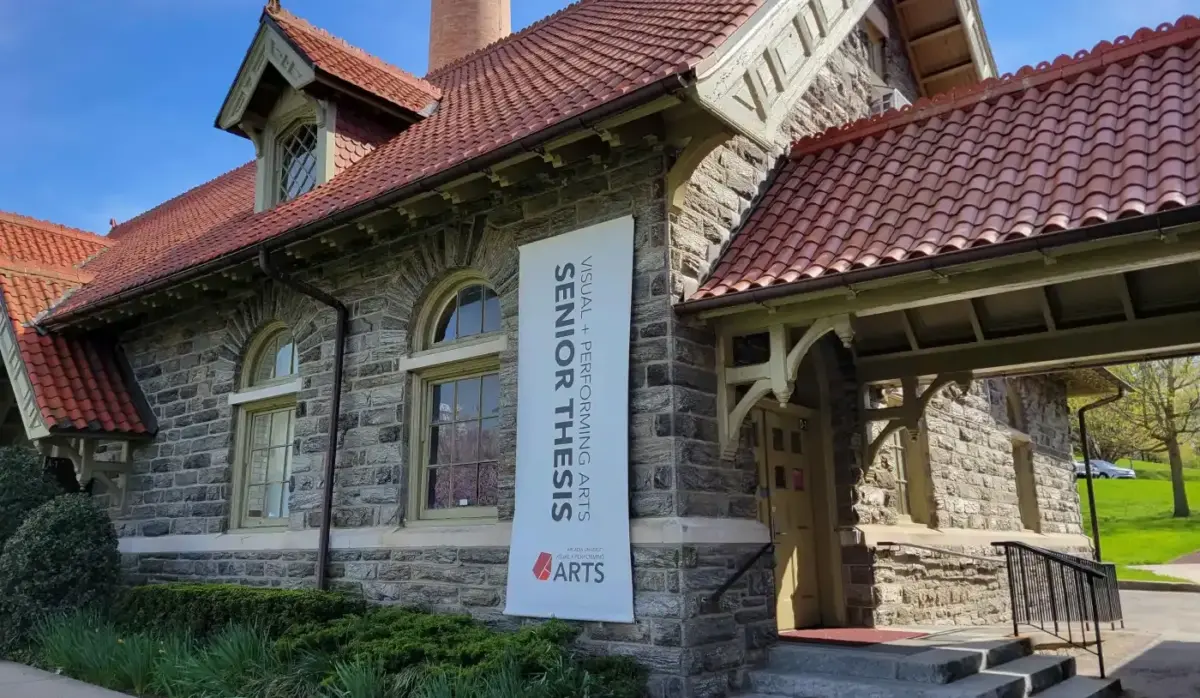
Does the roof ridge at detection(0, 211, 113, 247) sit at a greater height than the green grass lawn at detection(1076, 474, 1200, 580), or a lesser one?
greater

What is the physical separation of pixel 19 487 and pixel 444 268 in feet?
21.3

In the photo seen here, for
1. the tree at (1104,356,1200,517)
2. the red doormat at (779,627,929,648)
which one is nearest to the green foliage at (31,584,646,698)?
the red doormat at (779,627,929,648)

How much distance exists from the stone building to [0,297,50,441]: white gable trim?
7cm

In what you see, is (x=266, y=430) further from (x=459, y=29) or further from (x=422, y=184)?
(x=459, y=29)

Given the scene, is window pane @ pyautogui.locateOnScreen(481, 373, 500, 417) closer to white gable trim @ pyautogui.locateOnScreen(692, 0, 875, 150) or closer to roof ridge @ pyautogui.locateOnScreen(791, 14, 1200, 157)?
white gable trim @ pyautogui.locateOnScreen(692, 0, 875, 150)

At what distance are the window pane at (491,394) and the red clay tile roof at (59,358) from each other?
18.1 feet

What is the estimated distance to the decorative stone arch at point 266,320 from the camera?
9305 millimetres

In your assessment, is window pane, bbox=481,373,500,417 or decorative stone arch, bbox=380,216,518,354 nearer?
decorative stone arch, bbox=380,216,518,354

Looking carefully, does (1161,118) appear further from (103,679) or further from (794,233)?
(103,679)

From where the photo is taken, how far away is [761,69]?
6.78 m

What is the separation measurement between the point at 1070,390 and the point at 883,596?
9.50 meters

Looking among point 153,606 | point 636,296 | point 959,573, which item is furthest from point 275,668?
point 959,573

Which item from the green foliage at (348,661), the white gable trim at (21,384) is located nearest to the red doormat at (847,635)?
the green foliage at (348,661)

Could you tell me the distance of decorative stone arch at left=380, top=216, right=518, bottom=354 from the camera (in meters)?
7.55
